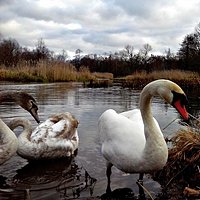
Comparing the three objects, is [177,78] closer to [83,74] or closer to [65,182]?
[83,74]

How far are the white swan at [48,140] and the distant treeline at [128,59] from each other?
35.2 meters

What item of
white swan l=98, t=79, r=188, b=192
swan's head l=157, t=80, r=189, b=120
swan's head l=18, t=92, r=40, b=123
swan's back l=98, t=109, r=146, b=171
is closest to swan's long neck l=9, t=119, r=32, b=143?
swan's head l=18, t=92, r=40, b=123

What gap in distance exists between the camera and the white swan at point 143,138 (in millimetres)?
4289

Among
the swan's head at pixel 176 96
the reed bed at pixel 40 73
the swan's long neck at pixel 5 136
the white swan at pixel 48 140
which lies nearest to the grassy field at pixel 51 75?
the reed bed at pixel 40 73

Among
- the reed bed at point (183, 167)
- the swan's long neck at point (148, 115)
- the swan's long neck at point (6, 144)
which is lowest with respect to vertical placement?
the reed bed at point (183, 167)

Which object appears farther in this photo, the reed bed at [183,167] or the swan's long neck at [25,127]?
the swan's long neck at [25,127]

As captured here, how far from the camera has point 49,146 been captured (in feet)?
20.6

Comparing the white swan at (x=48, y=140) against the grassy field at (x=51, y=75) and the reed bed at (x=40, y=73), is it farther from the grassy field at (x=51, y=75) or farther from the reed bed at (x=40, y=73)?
the reed bed at (x=40, y=73)

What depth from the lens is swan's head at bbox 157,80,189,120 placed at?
421 cm

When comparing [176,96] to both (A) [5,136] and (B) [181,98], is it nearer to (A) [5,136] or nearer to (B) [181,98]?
(B) [181,98]

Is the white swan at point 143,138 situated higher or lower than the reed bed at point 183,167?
higher

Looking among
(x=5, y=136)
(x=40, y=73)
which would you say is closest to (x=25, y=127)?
(x=5, y=136)

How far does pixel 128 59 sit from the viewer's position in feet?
285

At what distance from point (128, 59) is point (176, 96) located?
83294 mm
